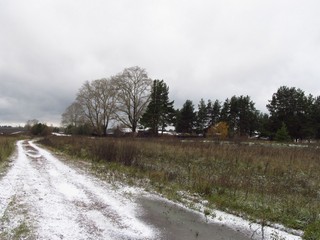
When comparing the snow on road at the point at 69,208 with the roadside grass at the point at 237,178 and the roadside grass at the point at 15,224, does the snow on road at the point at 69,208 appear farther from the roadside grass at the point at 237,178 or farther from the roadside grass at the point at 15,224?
the roadside grass at the point at 237,178

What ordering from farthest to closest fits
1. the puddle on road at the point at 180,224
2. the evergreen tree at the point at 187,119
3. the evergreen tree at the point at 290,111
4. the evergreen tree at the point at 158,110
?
the evergreen tree at the point at 187,119 < the evergreen tree at the point at 158,110 < the evergreen tree at the point at 290,111 < the puddle on road at the point at 180,224

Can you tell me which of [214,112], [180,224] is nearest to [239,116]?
[214,112]

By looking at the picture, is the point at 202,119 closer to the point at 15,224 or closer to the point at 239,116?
the point at 239,116

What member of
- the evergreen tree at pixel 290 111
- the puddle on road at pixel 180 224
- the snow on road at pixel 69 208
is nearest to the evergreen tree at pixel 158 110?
the evergreen tree at pixel 290 111

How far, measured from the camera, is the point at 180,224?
7344 millimetres

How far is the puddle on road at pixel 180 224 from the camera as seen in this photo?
6551mm

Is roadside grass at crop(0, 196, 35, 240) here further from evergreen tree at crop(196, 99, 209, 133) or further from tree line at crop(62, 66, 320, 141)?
evergreen tree at crop(196, 99, 209, 133)

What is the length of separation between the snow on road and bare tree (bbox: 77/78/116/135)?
192ft

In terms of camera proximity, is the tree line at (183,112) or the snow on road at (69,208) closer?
the snow on road at (69,208)

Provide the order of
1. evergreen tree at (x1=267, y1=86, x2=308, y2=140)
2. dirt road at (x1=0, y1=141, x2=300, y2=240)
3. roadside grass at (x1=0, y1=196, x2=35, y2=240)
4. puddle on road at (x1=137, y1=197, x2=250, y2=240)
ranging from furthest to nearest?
evergreen tree at (x1=267, y1=86, x2=308, y2=140) < puddle on road at (x1=137, y1=197, x2=250, y2=240) < dirt road at (x1=0, y1=141, x2=300, y2=240) < roadside grass at (x1=0, y1=196, x2=35, y2=240)

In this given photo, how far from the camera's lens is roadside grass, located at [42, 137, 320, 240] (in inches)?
339

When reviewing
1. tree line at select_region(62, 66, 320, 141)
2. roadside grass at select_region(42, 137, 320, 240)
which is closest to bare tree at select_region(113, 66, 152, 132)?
tree line at select_region(62, 66, 320, 141)

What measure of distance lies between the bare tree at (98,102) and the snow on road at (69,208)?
58.6m

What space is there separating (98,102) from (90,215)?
2688 inches
